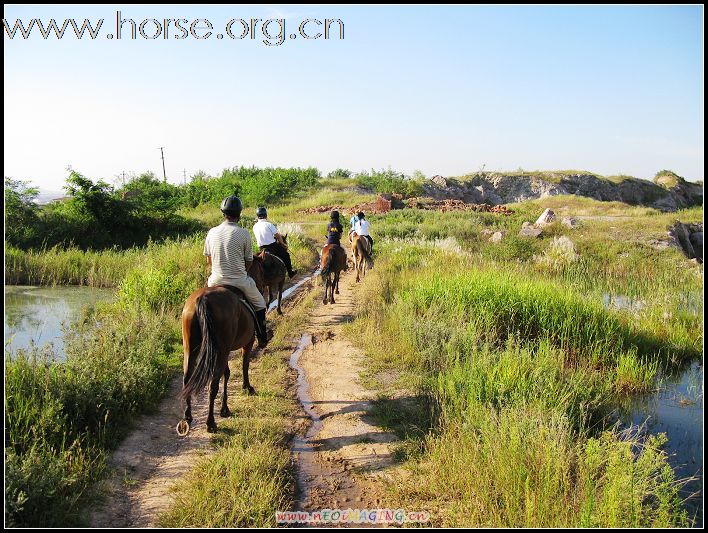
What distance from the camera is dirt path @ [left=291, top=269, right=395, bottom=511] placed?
4.52 meters

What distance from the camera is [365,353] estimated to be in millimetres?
8211

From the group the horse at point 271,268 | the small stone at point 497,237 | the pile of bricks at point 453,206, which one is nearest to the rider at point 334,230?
the horse at point 271,268

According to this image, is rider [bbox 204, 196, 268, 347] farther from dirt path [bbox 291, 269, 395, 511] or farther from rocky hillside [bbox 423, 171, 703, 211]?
rocky hillside [bbox 423, 171, 703, 211]

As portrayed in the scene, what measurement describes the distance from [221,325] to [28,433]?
208 centimetres

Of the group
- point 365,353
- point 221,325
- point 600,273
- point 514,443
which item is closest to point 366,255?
point 365,353

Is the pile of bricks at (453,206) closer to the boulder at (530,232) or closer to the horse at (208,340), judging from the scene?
the boulder at (530,232)

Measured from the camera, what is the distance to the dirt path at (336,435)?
178 inches

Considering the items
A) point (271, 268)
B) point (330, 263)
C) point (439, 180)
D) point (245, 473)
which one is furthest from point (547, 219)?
point (439, 180)

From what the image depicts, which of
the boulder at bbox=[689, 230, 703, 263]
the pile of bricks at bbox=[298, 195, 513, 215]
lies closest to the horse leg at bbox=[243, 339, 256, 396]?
the boulder at bbox=[689, 230, 703, 263]

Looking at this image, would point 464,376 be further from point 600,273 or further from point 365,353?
point 600,273

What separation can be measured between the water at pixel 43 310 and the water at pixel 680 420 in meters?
9.26

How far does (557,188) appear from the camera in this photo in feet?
186

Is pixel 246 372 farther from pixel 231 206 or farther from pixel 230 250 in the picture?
pixel 231 206

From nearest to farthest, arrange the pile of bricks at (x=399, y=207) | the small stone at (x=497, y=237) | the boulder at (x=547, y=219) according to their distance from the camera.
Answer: the small stone at (x=497, y=237) → the boulder at (x=547, y=219) → the pile of bricks at (x=399, y=207)
